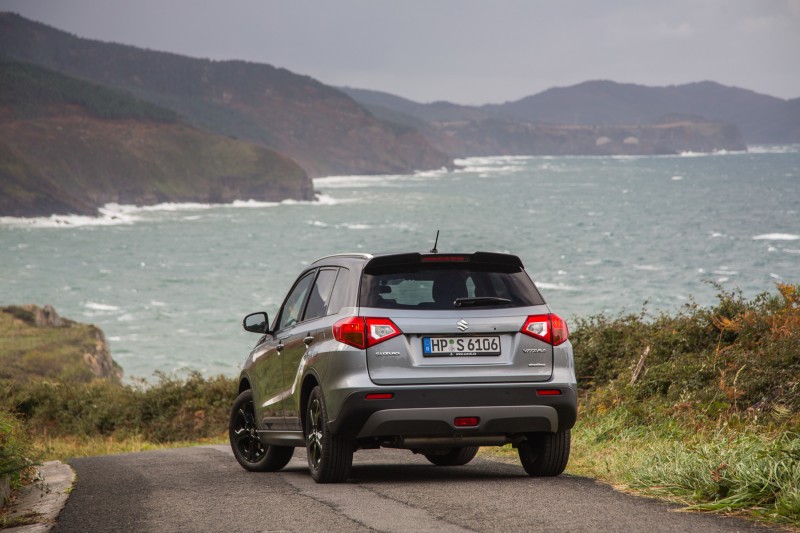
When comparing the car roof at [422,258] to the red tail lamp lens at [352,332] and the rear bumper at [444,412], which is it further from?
the rear bumper at [444,412]

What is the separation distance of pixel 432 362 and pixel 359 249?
96.9m

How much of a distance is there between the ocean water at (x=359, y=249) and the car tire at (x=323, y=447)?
97.1 ft

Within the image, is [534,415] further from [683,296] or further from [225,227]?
[225,227]

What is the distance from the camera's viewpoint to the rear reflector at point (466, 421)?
26.3 ft

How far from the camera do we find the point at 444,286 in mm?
8336

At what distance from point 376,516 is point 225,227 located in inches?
6027

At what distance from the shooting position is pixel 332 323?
326 inches

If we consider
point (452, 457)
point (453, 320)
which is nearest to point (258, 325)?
point (452, 457)

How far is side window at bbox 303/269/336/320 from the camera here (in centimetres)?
884

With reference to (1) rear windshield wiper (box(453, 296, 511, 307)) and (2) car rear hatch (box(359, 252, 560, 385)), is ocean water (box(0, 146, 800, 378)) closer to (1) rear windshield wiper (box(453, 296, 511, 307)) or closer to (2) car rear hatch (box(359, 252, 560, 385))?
(2) car rear hatch (box(359, 252, 560, 385))

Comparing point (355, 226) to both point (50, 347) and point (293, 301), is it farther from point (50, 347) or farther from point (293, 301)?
point (293, 301)

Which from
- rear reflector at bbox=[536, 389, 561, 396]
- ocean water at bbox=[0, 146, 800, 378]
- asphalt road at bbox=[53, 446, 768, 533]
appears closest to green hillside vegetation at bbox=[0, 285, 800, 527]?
asphalt road at bbox=[53, 446, 768, 533]

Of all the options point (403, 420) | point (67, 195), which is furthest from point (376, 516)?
point (67, 195)

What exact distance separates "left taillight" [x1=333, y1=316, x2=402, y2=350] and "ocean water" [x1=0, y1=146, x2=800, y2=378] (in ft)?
98.4
